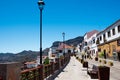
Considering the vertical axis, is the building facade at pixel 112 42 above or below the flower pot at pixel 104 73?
above

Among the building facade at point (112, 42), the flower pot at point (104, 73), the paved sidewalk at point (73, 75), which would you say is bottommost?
the paved sidewalk at point (73, 75)

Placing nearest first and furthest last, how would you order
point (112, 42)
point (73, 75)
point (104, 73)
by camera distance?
point (104, 73) → point (73, 75) → point (112, 42)

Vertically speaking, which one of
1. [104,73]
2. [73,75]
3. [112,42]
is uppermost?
[112,42]

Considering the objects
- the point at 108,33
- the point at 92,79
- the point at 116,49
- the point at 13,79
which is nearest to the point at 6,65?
the point at 13,79

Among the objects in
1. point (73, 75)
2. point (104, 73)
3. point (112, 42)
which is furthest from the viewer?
point (112, 42)

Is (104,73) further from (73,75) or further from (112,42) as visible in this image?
(112,42)

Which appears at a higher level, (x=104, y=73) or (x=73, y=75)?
(x=104, y=73)

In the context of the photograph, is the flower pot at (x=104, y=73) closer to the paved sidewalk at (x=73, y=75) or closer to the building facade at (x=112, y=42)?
the paved sidewalk at (x=73, y=75)

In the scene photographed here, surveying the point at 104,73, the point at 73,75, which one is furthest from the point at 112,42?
the point at 104,73

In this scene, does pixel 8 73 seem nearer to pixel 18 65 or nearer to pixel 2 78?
pixel 2 78

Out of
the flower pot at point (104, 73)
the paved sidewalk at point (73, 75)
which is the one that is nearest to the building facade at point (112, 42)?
the paved sidewalk at point (73, 75)

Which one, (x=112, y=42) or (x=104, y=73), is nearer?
(x=104, y=73)

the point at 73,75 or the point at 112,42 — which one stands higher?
the point at 112,42

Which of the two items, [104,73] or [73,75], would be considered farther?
[73,75]
